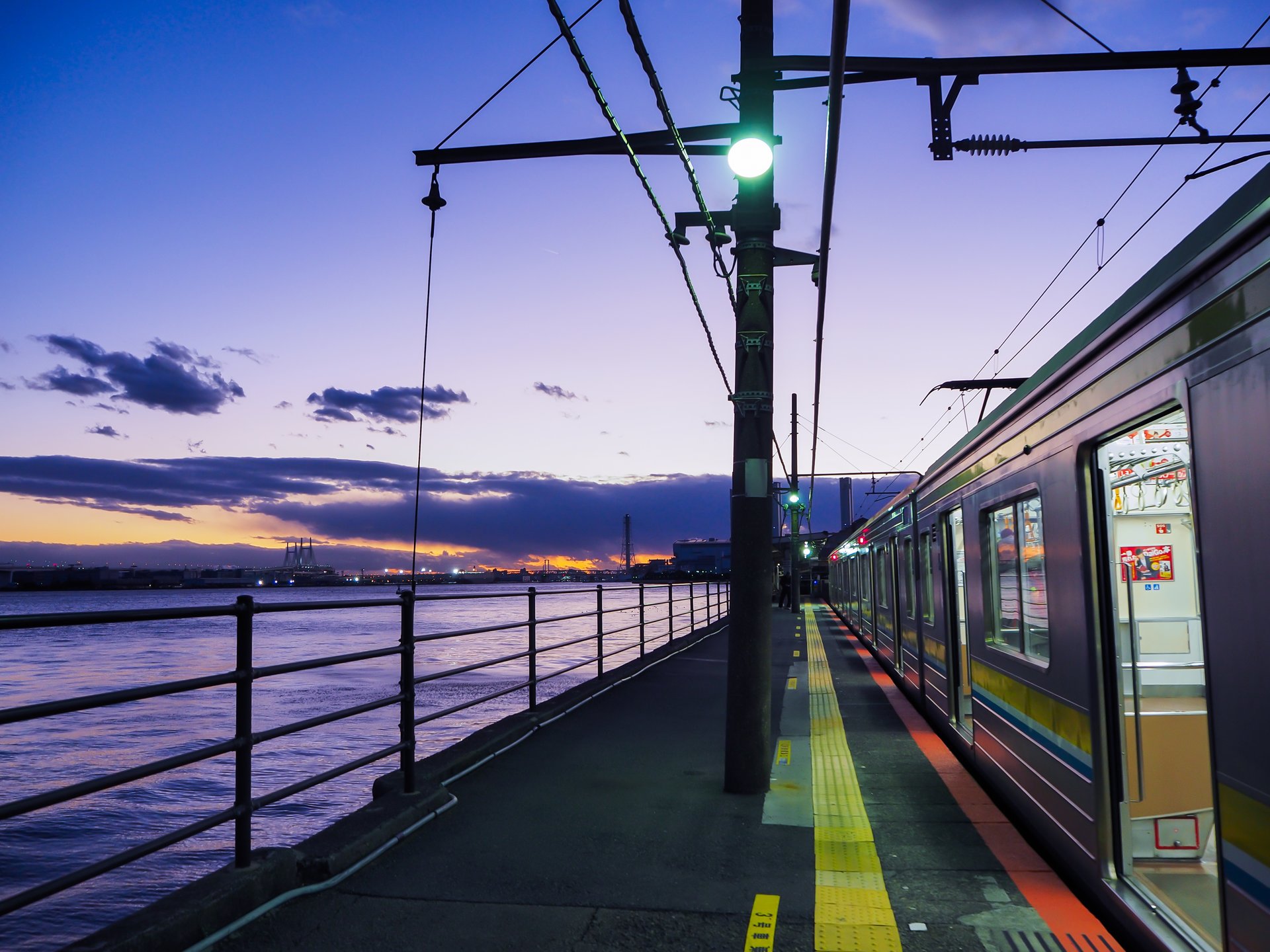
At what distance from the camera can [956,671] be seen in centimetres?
779

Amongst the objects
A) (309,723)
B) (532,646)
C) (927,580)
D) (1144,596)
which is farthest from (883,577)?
(309,723)

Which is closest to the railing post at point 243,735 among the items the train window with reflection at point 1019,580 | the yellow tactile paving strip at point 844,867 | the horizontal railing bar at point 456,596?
the horizontal railing bar at point 456,596

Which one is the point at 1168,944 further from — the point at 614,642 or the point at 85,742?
the point at 614,642

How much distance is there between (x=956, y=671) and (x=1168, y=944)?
4810 mm

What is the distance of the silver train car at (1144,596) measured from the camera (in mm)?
2492

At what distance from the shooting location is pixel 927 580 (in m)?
9.43

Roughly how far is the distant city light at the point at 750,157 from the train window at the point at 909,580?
566cm

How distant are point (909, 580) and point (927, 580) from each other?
1.83 meters

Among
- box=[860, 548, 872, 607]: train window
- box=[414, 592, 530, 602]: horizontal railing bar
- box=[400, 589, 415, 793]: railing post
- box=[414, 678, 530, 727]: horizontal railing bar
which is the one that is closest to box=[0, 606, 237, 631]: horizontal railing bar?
box=[414, 592, 530, 602]: horizontal railing bar

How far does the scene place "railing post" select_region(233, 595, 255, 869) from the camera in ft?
12.5

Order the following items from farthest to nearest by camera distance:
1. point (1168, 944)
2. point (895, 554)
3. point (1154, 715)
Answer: point (895, 554) → point (1154, 715) → point (1168, 944)

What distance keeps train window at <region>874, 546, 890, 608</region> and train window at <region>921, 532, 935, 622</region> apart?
3.86 m

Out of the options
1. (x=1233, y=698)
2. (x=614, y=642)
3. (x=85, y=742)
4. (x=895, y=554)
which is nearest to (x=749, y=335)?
(x=1233, y=698)

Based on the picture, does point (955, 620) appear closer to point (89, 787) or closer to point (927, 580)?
point (927, 580)
